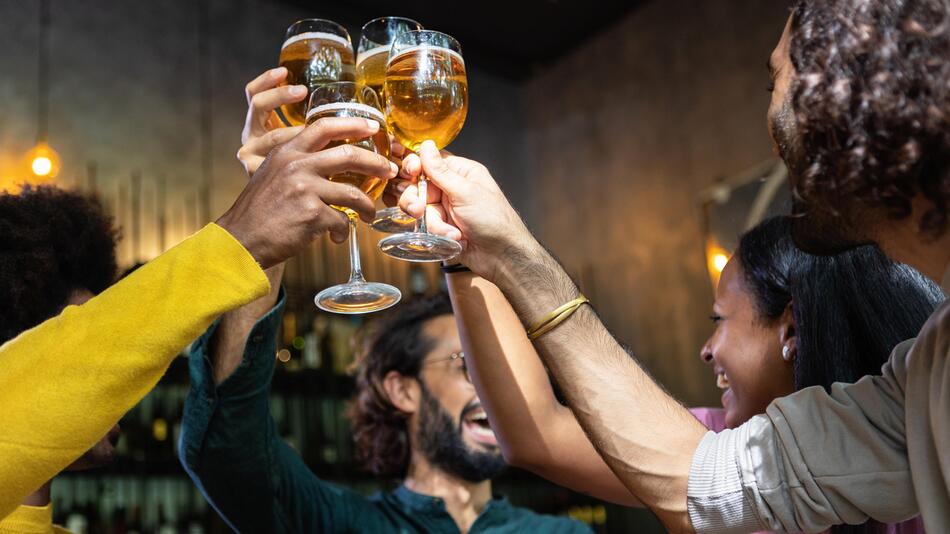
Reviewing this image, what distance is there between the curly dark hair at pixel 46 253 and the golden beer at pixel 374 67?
0.64m

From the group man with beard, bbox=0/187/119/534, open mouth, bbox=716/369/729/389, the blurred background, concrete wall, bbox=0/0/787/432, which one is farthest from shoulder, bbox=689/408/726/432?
concrete wall, bbox=0/0/787/432

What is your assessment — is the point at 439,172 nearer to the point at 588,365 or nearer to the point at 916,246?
the point at 588,365

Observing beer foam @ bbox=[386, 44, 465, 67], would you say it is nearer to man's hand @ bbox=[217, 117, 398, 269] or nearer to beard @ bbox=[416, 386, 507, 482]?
man's hand @ bbox=[217, 117, 398, 269]

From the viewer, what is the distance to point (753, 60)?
17.1ft

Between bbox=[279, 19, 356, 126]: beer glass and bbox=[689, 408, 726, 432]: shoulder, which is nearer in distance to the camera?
bbox=[279, 19, 356, 126]: beer glass

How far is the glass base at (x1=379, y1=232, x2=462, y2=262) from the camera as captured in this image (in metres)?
1.27

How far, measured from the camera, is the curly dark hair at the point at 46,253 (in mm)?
1569

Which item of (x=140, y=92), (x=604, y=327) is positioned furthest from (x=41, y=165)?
(x=604, y=327)

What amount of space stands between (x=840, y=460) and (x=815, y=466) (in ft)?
0.10

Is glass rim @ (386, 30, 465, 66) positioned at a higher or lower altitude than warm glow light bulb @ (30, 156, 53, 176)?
lower

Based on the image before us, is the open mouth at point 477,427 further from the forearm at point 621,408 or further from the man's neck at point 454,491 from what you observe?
the forearm at point 621,408

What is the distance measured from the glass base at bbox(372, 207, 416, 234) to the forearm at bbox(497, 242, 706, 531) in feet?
0.94

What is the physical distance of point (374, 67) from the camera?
1.46 meters

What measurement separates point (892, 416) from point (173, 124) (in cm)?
436
